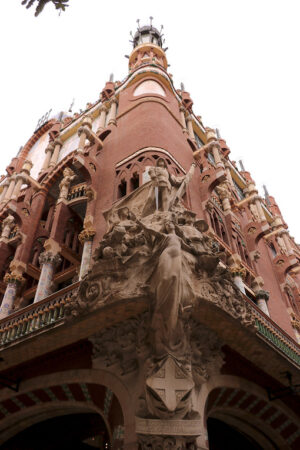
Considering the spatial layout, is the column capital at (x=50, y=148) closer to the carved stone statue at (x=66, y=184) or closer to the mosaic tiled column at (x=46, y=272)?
the carved stone statue at (x=66, y=184)

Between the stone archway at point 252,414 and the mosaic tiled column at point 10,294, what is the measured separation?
7.52 m

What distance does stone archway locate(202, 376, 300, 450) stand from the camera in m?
8.86

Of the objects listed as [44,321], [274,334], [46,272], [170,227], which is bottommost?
[44,321]

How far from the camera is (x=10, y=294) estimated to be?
13172 millimetres

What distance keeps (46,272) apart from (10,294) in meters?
1.59

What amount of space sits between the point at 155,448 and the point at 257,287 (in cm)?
1148

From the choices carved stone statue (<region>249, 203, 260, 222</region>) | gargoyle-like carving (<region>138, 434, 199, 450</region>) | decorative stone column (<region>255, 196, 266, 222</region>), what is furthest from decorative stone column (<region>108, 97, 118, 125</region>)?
gargoyle-like carving (<region>138, 434, 199, 450</region>)

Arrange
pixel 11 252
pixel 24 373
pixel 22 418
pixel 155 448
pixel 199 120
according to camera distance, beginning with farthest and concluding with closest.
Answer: pixel 199 120, pixel 11 252, pixel 22 418, pixel 24 373, pixel 155 448

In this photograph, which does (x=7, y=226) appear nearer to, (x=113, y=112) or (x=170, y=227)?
(x=113, y=112)

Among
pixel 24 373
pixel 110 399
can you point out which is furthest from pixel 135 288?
pixel 24 373

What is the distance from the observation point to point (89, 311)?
25.3 feet

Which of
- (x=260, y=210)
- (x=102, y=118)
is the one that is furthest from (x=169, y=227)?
(x=260, y=210)

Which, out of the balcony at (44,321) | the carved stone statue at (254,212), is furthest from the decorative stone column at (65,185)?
the carved stone statue at (254,212)

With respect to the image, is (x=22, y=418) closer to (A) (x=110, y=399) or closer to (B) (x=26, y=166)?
(A) (x=110, y=399)
